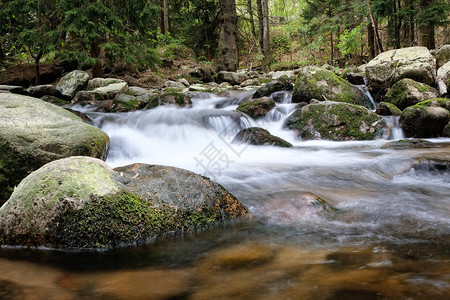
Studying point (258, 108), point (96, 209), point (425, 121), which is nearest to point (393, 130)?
point (425, 121)

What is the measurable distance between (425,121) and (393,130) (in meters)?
0.72

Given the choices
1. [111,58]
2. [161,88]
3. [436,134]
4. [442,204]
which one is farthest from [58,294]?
[161,88]

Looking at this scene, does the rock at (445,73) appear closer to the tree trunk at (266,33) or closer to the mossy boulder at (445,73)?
the mossy boulder at (445,73)

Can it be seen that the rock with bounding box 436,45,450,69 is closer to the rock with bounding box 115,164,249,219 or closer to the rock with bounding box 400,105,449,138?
the rock with bounding box 400,105,449,138

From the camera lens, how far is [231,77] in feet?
51.0

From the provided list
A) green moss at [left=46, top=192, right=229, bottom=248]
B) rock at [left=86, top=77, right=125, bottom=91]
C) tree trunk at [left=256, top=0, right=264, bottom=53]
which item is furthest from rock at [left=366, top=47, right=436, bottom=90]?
green moss at [left=46, top=192, right=229, bottom=248]

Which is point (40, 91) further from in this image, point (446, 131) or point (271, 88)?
point (446, 131)

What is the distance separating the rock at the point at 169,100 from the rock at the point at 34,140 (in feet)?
17.1

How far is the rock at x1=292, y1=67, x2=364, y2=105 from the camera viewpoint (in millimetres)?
9383

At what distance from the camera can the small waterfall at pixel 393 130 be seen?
25.6 ft

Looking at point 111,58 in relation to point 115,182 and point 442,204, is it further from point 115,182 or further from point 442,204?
point 442,204

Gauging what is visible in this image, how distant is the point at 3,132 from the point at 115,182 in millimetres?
1836

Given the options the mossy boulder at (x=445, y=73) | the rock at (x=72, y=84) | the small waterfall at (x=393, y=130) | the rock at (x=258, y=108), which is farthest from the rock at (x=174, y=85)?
the mossy boulder at (x=445, y=73)

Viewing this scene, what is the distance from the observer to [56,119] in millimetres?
4527
